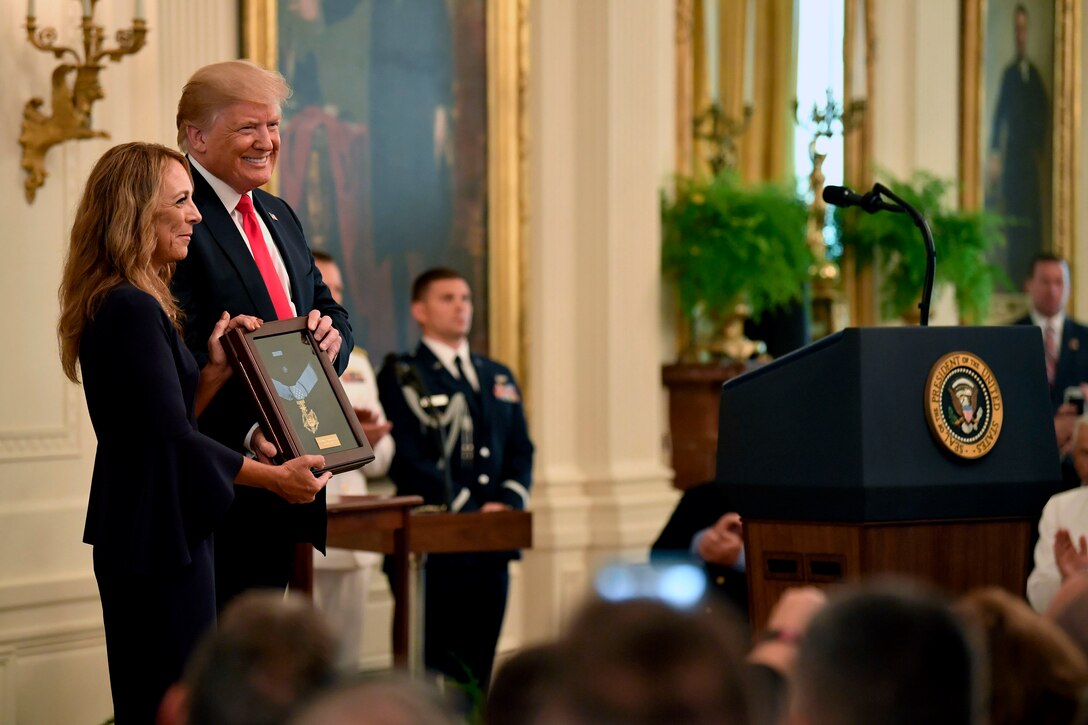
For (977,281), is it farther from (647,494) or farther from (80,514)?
(80,514)

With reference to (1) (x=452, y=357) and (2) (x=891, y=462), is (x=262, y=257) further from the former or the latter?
(1) (x=452, y=357)

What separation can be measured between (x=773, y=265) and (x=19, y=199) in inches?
153

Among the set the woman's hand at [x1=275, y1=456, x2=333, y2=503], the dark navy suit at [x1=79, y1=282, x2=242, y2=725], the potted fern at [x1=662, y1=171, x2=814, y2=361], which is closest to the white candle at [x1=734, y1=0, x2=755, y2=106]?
the potted fern at [x1=662, y1=171, x2=814, y2=361]

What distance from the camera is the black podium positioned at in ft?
11.5

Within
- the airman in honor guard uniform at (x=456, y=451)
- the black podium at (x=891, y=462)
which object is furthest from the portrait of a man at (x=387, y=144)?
the black podium at (x=891, y=462)

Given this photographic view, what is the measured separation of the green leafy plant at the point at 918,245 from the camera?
888 centimetres

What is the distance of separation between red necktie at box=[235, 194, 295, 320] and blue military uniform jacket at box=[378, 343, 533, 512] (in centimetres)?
231

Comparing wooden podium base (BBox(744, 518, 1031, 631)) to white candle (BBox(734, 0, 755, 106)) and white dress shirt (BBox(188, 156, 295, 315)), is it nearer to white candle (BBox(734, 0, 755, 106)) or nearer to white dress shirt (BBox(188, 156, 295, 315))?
white dress shirt (BBox(188, 156, 295, 315))

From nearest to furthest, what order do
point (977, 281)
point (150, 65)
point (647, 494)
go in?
point (150, 65)
point (647, 494)
point (977, 281)

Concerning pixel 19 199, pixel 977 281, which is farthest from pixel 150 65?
pixel 977 281

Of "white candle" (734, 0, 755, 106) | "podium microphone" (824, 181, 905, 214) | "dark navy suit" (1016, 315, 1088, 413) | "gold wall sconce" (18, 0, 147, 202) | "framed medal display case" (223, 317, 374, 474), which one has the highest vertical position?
"white candle" (734, 0, 755, 106)

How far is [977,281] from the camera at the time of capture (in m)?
9.17

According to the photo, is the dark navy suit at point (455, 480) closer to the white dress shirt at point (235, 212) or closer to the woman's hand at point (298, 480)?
the white dress shirt at point (235, 212)

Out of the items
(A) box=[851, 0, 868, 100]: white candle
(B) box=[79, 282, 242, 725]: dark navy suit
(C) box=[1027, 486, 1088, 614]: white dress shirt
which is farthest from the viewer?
(A) box=[851, 0, 868, 100]: white candle
